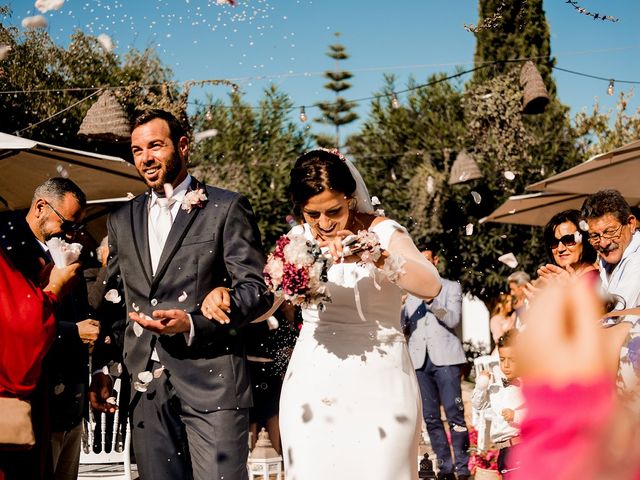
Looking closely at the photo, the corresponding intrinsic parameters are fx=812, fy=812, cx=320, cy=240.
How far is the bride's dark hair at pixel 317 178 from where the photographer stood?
11.6 feet

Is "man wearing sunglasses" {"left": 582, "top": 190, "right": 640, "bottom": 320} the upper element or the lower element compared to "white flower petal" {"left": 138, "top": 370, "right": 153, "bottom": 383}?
upper

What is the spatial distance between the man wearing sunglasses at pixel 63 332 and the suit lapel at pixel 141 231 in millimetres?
480

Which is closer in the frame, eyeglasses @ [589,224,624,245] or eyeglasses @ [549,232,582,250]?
eyeglasses @ [589,224,624,245]

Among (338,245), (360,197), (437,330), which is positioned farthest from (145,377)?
(437,330)

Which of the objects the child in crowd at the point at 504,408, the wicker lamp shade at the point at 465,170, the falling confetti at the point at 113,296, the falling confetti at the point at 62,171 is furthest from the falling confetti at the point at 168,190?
the wicker lamp shade at the point at 465,170

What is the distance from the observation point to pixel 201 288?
11.6 ft

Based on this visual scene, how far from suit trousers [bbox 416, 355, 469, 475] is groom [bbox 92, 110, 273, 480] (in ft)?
14.6

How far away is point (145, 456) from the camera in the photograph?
3.48m

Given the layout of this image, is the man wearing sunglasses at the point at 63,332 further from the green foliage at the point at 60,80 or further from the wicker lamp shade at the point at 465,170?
the wicker lamp shade at the point at 465,170

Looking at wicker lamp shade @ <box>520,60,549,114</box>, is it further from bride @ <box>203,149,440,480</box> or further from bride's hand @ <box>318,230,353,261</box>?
bride's hand @ <box>318,230,353,261</box>

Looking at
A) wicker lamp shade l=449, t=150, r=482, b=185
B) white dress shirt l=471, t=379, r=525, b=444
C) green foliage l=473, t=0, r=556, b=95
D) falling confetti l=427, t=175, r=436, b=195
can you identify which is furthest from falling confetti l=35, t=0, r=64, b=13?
green foliage l=473, t=0, r=556, b=95

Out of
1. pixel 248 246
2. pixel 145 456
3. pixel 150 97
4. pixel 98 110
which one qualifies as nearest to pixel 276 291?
pixel 248 246

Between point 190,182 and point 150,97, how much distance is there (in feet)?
26.4

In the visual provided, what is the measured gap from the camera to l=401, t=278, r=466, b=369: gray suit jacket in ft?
25.6
